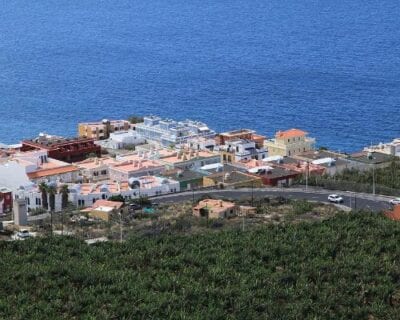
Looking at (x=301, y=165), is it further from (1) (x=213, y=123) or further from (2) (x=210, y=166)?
(1) (x=213, y=123)

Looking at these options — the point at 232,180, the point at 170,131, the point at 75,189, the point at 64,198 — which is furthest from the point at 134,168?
the point at 170,131

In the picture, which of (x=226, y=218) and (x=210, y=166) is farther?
(x=210, y=166)

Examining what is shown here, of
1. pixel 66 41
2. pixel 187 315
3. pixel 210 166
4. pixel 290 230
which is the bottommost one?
pixel 187 315

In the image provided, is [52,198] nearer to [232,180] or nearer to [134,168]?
[134,168]

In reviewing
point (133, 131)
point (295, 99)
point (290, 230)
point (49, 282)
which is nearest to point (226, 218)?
point (290, 230)

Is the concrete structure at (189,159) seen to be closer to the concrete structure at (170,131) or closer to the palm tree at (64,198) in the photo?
the concrete structure at (170,131)
